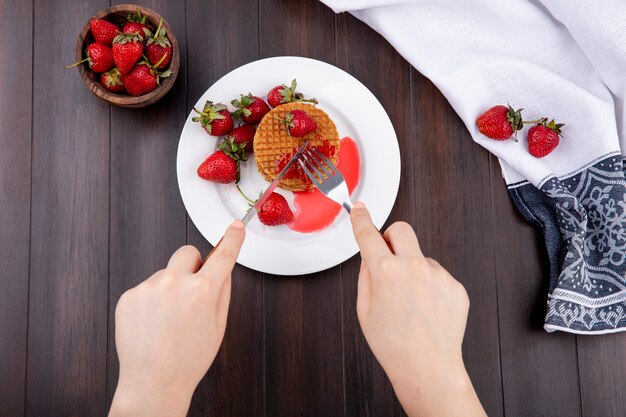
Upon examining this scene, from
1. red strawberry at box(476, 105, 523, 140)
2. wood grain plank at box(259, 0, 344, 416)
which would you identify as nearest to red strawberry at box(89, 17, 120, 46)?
wood grain plank at box(259, 0, 344, 416)

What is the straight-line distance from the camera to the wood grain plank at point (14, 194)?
4.15 feet

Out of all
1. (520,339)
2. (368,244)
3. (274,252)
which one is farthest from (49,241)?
(520,339)

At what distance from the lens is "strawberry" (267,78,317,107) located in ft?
3.97

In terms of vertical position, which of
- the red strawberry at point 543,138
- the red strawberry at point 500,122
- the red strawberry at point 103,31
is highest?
the red strawberry at point 103,31

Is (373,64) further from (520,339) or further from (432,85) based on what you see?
(520,339)

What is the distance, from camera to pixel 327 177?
113 centimetres

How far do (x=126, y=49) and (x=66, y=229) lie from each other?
Result: 0.53 meters

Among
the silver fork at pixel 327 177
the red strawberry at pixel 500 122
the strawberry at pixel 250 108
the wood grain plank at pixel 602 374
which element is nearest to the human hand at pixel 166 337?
the silver fork at pixel 327 177

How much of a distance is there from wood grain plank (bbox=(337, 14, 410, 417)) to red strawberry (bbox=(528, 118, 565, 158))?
30 cm

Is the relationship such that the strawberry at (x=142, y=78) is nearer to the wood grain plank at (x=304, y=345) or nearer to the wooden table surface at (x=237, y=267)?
the wooden table surface at (x=237, y=267)

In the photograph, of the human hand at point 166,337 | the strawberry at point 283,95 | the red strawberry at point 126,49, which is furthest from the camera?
the strawberry at point 283,95

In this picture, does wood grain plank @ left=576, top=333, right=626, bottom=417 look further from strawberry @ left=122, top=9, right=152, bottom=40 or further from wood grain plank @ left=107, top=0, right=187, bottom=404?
strawberry @ left=122, top=9, right=152, bottom=40

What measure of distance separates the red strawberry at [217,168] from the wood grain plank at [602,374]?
104cm

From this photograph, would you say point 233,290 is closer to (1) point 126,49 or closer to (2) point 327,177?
(2) point 327,177
